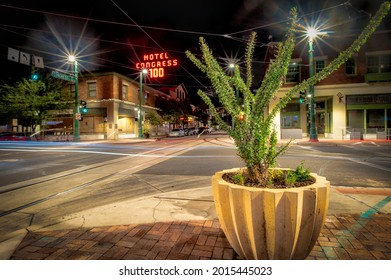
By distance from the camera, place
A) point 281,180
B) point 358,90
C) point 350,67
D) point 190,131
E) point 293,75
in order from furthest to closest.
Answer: point 190,131
point 293,75
point 350,67
point 358,90
point 281,180

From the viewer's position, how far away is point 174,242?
114 inches

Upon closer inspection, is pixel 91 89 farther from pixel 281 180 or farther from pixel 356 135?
pixel 281 180

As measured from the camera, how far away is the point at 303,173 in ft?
9.22

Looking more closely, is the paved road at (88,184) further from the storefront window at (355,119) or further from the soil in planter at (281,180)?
the storefront window at (355,119)

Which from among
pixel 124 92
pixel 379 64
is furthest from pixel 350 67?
pixel 124 92

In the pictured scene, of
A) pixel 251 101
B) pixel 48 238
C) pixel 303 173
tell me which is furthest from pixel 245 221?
pixel 48 238

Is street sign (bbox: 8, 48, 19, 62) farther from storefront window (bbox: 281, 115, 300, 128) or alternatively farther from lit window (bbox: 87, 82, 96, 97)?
storefront window (bbox: 281, 115, 300, 128)

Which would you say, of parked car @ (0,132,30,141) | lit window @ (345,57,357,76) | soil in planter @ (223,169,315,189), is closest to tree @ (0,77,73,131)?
parked car @ (0,132,30,141)

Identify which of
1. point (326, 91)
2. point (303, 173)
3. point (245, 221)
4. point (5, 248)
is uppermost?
point (326, 91)

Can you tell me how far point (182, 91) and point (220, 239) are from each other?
181 feet

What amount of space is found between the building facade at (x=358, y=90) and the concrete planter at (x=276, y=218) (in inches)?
865

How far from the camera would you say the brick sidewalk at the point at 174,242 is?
8.61ft

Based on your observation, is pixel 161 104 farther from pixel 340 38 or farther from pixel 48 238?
pixel 48 238

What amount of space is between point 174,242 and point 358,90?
25.5m
